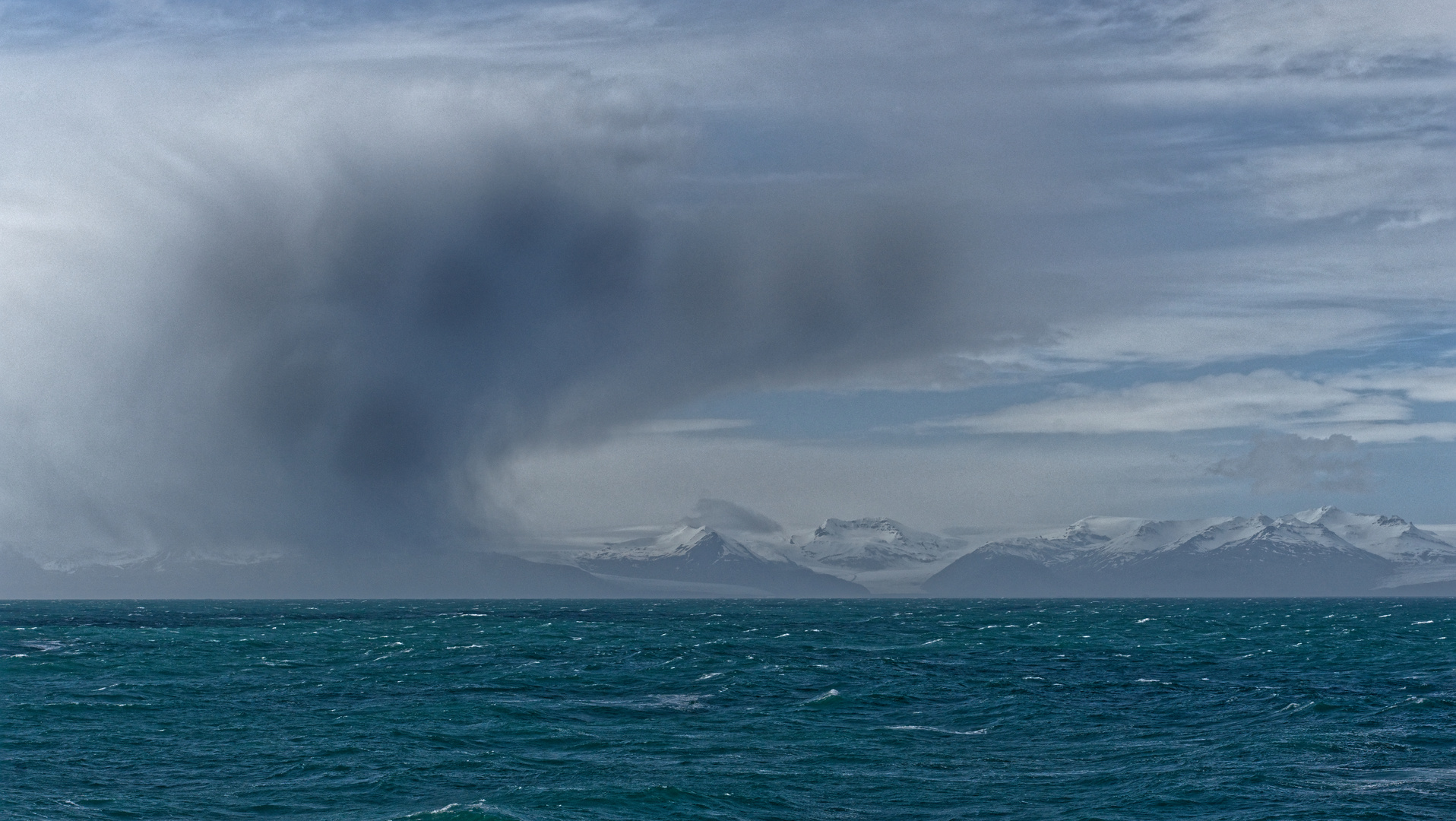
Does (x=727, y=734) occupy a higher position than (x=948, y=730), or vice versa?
(x=727, y=734)

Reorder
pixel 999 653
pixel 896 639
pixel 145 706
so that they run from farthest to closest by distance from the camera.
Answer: pixel 896 639
pixel 999 653
pixel 145 706

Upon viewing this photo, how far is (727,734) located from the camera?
202ft

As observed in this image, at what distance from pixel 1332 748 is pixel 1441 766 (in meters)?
4.98

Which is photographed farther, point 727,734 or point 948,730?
point 948,730

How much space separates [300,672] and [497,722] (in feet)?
113

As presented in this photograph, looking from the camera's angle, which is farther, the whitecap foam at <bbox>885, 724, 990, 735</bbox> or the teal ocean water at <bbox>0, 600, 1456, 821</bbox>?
the whitecap foam at <bbox>885, 724, 990, 735</bbox>

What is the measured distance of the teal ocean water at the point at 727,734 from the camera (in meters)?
46.0

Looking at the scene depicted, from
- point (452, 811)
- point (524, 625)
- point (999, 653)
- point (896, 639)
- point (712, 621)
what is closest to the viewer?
point (452, 811)

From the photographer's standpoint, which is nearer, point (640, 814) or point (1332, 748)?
point (640, 814)

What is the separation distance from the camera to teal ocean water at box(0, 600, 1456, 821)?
46.0 m

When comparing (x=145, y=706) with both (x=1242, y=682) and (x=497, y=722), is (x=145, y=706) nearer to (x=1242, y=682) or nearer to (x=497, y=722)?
(x=497, y=722)

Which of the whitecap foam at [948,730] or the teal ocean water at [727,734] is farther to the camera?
the whitecap foam at [948,730]

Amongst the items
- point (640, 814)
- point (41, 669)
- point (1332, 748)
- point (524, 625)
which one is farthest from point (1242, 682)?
point (524, 625)

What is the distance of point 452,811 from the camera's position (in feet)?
141
